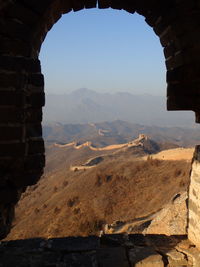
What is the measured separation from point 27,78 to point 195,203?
103 inches

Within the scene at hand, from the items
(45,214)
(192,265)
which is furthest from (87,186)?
(192,265)

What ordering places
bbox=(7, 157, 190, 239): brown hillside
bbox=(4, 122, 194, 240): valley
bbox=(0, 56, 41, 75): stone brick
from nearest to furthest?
1. bbox=(0, 56, 41, 75): stone brick
2. bbox=(4, 122, 194, 240): valley
3. bbox=(7, 157, 190, 239): brown hillside

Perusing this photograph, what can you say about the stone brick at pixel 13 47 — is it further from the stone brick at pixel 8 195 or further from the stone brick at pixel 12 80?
the stone brick at pixel 8 195

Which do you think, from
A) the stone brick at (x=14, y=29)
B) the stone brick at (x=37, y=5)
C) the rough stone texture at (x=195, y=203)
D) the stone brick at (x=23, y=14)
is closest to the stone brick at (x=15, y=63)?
the stone brick at (x=14, y=29)

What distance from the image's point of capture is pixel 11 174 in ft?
9.89

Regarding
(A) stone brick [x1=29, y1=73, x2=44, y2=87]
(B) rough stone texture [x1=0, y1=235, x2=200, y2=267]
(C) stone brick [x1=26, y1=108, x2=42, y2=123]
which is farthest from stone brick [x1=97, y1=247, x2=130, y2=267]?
(A) stone brick [x1=29, y1=73, x2=44, y2=87]

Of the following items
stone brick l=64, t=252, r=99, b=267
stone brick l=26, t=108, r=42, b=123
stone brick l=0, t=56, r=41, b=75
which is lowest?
stone brick l=64, t=252, r=99, b=267

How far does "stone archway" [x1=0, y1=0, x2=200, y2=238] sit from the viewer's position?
115 inches

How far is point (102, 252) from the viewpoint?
3.46 metres

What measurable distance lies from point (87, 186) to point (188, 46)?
17415 mm

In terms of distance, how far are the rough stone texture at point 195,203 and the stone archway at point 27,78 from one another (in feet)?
2.79

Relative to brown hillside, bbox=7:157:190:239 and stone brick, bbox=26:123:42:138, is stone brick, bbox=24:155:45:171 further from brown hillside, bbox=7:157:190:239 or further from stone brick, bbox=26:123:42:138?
brown hillside, bbox=7:157:190:239

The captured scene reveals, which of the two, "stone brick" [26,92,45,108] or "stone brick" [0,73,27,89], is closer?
"stone brick" [0,73,27,89]

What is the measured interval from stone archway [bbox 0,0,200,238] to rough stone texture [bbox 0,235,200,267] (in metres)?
0.49
